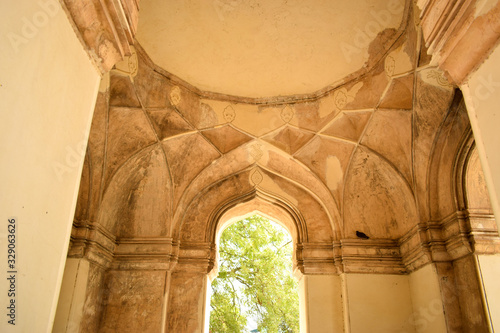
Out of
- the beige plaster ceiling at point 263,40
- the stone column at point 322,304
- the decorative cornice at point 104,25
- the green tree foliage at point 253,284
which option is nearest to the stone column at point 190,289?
the stone column at point 322,304

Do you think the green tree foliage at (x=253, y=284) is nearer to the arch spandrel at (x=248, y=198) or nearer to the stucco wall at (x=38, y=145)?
the arch spandrel at (x=248, y=198)

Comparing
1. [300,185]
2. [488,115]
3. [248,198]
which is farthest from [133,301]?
[488,115]

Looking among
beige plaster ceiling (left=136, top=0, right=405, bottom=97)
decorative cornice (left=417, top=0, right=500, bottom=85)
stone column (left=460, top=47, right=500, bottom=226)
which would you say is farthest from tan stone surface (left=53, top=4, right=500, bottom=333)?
stone column (left=460, top=47, right=500, bottom=226)

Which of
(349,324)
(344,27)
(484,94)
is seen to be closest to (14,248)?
(484,94)

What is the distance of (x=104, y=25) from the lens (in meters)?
3.07

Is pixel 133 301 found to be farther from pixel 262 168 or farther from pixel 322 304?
pixel 262 168

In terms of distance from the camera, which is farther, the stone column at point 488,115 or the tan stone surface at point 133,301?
the tan stone surface at point 133,301

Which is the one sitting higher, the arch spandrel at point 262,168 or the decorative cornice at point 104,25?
the arch spandrel at point 262,168

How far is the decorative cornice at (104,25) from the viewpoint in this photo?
282 cm

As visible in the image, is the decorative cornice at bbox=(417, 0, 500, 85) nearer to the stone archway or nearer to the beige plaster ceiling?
the beige plaster ceiling

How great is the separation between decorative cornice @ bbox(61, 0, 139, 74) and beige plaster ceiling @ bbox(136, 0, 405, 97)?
3221 mm

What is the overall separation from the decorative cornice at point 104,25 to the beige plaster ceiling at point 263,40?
10.6 ft

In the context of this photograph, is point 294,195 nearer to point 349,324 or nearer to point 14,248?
point 349,324

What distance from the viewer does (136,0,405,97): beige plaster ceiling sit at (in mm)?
6375
